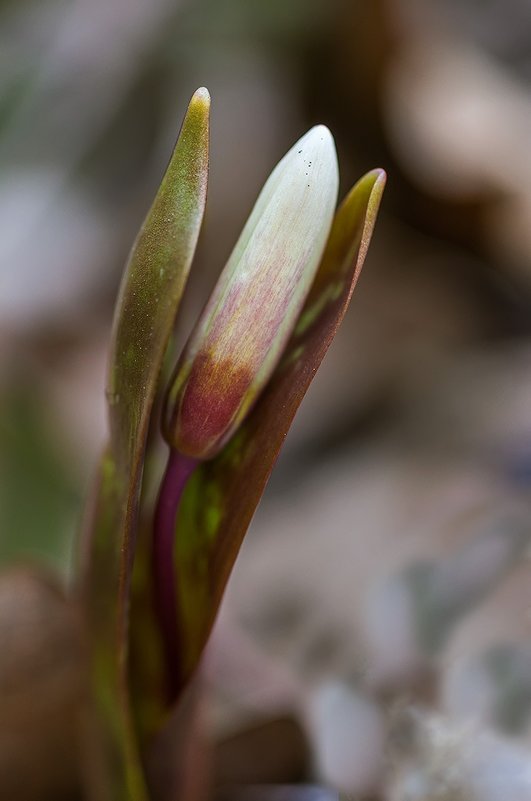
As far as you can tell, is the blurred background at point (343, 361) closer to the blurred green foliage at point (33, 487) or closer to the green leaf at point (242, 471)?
the blurred green foliage at point (33, 487)

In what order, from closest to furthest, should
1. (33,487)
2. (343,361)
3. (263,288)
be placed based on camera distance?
(263,288), (33,487), (343,361)

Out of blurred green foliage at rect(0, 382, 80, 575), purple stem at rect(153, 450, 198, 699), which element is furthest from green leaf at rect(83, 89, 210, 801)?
blurred green foliage at rect(0, 382, 80, 575)

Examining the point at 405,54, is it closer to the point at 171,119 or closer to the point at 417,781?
the point at 171,119

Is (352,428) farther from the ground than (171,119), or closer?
closer

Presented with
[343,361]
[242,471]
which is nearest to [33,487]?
[343,361]

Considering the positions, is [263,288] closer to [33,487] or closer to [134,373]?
[134,373]

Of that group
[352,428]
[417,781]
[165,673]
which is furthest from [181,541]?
[352,428]
